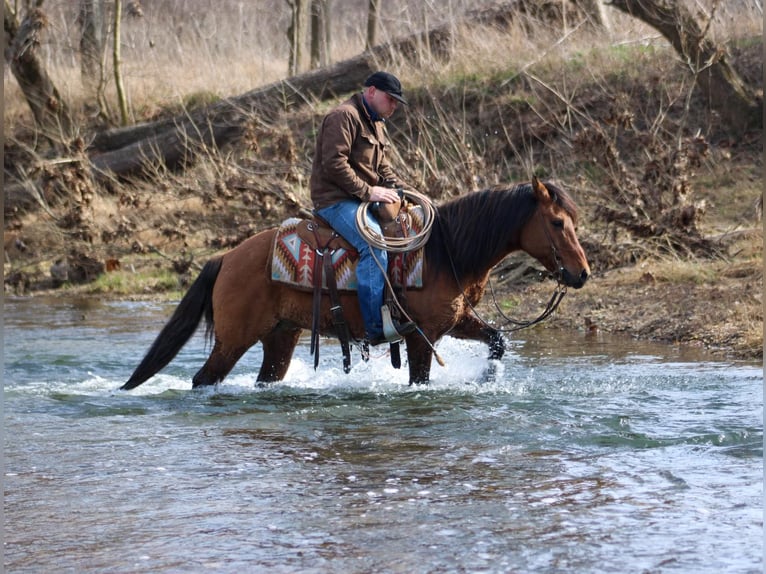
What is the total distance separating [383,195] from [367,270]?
57cm

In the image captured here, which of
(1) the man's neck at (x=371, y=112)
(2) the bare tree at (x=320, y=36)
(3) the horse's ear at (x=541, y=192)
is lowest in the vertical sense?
(3) the horse's ear at (x=541, y=192)

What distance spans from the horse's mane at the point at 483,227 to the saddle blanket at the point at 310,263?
158mm

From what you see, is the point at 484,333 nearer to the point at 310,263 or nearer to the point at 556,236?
the point at 556,236

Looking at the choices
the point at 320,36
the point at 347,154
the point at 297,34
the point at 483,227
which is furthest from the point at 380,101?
the point at 320,36

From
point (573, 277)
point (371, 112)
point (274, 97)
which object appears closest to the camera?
point (573, 277)

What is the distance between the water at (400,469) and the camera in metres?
4.65

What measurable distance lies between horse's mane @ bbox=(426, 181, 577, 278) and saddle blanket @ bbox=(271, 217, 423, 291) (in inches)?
6.2

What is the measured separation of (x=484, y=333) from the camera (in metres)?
8.20

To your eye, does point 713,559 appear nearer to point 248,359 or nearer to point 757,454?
point 757,454

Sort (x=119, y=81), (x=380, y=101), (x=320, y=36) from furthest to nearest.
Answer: (x=320, y=36), (x=119, y=81), (x=380, y=101)

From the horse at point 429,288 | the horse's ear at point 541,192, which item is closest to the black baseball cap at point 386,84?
the horse at point 429,288

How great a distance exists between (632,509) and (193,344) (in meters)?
7.77

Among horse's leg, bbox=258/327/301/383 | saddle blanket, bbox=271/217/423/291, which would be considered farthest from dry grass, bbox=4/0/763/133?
horse's leg, bbox=258/327/301/383

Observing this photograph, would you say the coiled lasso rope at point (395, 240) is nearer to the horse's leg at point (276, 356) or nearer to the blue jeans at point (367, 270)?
the blue jeans at point (367, 270)
